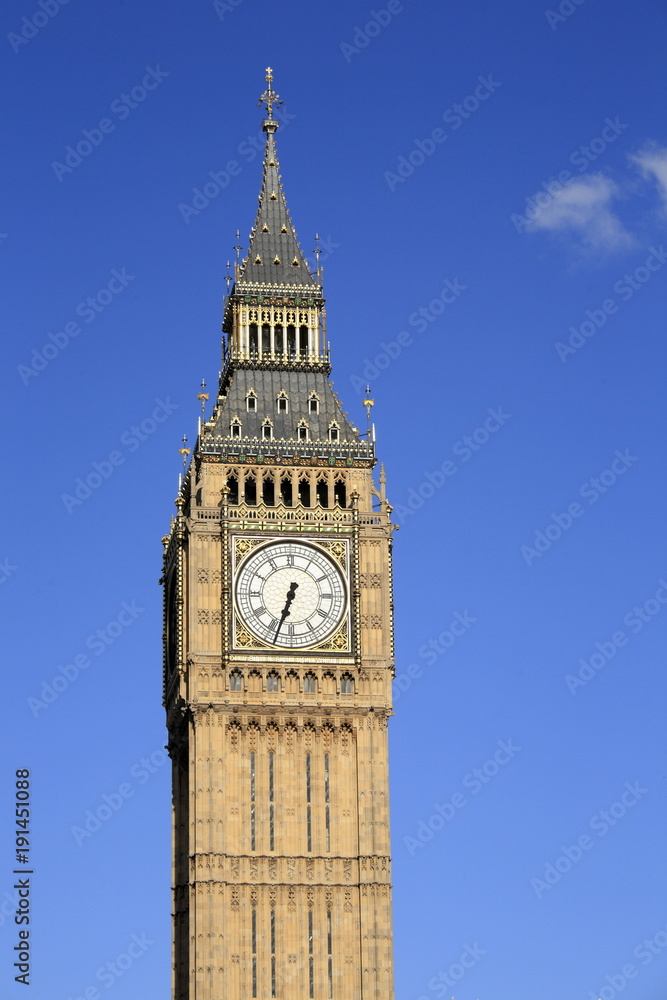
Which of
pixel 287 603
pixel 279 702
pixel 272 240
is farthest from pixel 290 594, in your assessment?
pixel 272 240

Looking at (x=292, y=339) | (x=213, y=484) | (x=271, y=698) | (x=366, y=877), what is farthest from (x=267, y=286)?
(x=366, y=877)

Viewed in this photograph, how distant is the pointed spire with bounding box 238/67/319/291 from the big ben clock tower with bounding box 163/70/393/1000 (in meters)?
5.17

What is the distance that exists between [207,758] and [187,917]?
6.34m

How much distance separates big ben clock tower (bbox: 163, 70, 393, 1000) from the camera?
99250 millimetres

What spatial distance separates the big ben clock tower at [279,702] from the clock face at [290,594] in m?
0.06

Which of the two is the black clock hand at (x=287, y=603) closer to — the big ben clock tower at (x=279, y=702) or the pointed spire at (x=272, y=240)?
the big ben clock tower at (x=279, y=702)

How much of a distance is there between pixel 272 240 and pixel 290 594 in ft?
59.2

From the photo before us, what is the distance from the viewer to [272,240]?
113m

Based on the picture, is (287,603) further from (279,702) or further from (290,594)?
(279,702)

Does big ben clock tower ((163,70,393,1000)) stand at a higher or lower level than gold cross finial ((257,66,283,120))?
lower

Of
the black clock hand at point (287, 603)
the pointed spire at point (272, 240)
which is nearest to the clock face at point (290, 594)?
the black clock hand at point (287, 603)

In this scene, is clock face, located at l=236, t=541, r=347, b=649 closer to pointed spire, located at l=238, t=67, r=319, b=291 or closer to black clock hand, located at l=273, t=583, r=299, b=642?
black clock hand, located at l=273, t=583, r=299, b=642

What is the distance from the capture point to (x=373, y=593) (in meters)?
104

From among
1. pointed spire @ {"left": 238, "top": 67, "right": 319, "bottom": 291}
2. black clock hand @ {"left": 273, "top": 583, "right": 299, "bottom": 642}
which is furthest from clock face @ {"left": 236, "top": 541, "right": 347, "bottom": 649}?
pointed spire @ {"left": 238, "top": 67, "right": 319, "bottom": 291}
